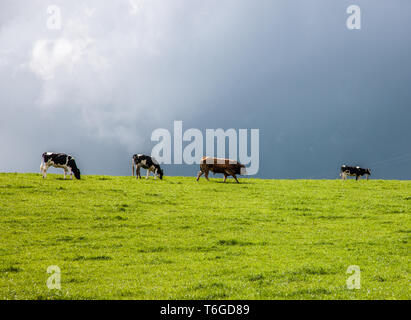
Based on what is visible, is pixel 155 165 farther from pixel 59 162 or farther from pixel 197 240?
pixel 197 240

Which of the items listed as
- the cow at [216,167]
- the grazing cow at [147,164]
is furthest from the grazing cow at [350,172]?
the grazing cow at [147,164]

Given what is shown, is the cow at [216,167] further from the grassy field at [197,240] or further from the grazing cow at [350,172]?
the grazing cow at [350,172]

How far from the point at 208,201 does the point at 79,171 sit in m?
13.0

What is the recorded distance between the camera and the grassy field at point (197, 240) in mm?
12258

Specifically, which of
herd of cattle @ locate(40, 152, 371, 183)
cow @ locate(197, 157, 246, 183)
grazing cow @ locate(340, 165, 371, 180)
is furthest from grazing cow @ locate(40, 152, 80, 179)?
grazing cow @ locate(340, 165, 371, 180)

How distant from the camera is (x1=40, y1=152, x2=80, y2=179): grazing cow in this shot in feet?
107

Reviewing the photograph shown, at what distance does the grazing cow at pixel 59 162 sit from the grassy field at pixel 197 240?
1573 millimetres

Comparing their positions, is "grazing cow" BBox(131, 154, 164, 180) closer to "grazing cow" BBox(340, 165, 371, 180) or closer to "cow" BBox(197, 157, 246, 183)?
"cow" BBox(197, 157, 246, 183)

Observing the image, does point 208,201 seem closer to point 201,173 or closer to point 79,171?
point 201,173

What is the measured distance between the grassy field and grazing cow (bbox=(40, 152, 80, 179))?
61.9 inches

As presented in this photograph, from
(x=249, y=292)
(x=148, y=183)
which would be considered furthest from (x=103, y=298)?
(x=148, y=183)

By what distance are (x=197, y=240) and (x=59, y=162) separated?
19.3 m

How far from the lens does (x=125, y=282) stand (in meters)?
12.7

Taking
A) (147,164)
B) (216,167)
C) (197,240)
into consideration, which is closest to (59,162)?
(147,164)
